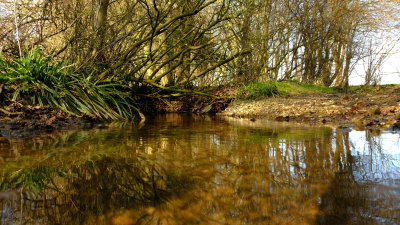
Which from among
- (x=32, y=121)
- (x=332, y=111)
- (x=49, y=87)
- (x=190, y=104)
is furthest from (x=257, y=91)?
(x=32, y=121)

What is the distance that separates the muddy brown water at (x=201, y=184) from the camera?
906mm

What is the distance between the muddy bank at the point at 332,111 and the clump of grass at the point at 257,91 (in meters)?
0.23

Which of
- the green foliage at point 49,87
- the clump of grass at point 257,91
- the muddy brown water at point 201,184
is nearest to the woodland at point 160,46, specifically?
the green foliage at point 49,87

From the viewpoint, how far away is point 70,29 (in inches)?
209

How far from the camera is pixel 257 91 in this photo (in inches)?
288

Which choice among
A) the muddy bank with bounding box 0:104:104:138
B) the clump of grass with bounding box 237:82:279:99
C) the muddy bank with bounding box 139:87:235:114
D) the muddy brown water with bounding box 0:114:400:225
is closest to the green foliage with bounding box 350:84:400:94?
the clump of grass with bounding box 237:82:279:99

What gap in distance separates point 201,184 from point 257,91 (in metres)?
6.32

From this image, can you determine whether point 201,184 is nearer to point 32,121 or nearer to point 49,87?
point 32,121

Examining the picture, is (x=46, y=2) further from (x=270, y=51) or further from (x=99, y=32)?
(x=270, y=51)

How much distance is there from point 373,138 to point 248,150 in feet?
3.92

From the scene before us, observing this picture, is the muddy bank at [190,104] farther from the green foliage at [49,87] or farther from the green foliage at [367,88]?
the green foliage at [367,88]

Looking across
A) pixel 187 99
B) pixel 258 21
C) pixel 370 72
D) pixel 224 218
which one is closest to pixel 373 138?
pixel 224 218

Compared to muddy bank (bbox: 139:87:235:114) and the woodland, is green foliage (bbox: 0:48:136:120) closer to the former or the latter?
the woodland

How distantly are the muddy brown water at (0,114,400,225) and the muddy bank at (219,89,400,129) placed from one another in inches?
72.5
